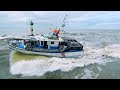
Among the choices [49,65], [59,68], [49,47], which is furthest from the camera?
[49,47]

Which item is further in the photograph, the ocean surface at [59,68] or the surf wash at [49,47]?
the surf wash at [49,47]

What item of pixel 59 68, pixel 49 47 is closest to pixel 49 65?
pixel 59 68

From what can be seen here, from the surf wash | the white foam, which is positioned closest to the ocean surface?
the white foam

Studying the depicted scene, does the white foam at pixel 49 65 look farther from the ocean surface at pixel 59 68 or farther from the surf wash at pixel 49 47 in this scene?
the surf wash at pixel 49 47

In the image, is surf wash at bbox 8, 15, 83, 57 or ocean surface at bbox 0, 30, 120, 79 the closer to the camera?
ocean surface at bbox 0, 30, 120, 79

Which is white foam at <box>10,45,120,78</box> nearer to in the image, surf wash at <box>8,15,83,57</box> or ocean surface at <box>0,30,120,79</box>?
ocean surface at <box>0,30,120,79</box>

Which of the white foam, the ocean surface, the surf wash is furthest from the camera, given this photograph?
the surf wash

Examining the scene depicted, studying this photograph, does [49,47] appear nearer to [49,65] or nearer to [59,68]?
[49,65]

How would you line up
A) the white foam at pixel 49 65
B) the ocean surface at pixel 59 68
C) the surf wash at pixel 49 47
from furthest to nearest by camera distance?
the surf wash at pixel 49 47
the white foam at pixel 49 65
the ocean surface at pixel 59 68

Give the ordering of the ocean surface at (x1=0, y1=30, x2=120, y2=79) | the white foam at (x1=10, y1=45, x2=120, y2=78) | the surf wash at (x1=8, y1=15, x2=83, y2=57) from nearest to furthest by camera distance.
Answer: the ocean surface at (x1=0, y1=30, x2=120, y2=79) < the white foam at (x1=10, y1=45, x2=120, y2=78) < the surf wash at (x1=8, y1=15, x2=83, y2=57)

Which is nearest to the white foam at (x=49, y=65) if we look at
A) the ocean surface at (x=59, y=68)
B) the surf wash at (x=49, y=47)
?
the ocean surface at (x=59, y=68)

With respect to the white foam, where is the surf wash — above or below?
above
